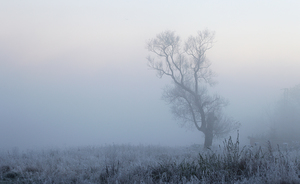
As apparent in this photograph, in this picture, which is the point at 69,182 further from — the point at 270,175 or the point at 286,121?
the point at 286,121

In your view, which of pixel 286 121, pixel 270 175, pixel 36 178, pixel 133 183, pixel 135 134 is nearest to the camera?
pixel 270 175

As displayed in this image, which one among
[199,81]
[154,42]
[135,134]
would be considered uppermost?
[154,42]

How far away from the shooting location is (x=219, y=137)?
1817 centimetres

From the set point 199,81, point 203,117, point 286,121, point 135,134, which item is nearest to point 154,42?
point 199,81

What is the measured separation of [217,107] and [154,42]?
710 cm

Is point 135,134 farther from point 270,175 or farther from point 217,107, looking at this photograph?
point 270,175

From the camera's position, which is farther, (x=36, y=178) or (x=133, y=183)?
(x=36, y=178)

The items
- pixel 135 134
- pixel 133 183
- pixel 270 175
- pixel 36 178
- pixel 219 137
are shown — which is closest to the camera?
pixel 270 175

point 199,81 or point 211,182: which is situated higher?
point 199,81

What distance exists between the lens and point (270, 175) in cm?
399

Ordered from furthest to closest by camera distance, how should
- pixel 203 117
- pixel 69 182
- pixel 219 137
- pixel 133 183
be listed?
pixel 219 137 < pixel 203 117 < pixel 69 182 < pixel 133 183

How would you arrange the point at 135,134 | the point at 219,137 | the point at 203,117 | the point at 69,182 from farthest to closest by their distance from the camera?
the point at 135,134 < the point at 219,137 < the point at 203,117 < the point at 69,182

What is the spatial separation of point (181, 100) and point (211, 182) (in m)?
13.8

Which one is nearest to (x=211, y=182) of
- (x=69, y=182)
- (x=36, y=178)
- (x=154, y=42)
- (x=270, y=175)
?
(x=270, y=175)
